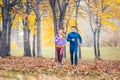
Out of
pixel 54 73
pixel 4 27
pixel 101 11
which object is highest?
pixel 101 11

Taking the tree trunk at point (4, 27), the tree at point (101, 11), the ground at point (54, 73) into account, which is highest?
the tree at point (101, 11)

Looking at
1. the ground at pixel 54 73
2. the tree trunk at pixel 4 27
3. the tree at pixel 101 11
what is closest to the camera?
the ground at pixel 54 73

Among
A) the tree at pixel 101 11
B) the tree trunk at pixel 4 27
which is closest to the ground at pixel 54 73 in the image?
the tree trunk at pixel 4 27

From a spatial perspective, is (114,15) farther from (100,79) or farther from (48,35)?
(100,79)

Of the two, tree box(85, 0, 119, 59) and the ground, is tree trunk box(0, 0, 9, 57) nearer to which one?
the ground

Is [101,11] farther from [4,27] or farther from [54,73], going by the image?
[54,73]

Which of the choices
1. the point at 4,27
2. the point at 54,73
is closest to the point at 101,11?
the point at 4,27

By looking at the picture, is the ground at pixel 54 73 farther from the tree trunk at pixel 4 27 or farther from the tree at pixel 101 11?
the tree at pixel 101 11

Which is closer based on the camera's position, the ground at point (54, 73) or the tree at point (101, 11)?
the ground at point (54, 73)

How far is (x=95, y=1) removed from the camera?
33.8 meters

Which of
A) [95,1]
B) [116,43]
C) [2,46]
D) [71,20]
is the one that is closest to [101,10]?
[95,1]

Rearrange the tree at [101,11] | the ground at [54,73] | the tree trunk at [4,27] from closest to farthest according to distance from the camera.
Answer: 1. the ground at [54,73]
2. the tree trunk at [4,27]
3. the tree at [101,11]

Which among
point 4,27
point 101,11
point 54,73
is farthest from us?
point 101,11

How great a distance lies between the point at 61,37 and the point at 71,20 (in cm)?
2189
